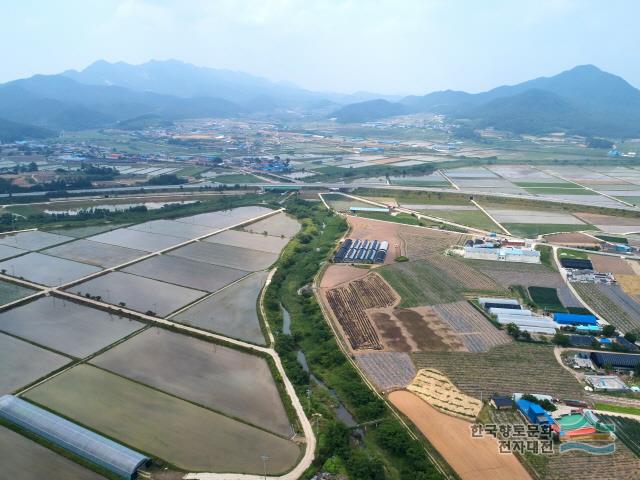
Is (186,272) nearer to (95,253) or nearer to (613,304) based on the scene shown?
(95,253)

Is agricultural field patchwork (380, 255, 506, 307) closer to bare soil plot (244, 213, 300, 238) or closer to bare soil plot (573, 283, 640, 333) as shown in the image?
bare soil plot (573, 283, 640, 333)

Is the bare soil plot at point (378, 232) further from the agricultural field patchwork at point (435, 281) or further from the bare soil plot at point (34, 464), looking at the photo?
the bare soil plot at point (34, 464)

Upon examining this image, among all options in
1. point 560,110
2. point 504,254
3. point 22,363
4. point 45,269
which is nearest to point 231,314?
point 22,363

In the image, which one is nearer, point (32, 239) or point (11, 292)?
point (11, 292)

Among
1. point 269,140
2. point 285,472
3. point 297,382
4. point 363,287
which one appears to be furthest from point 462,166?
point 285,472

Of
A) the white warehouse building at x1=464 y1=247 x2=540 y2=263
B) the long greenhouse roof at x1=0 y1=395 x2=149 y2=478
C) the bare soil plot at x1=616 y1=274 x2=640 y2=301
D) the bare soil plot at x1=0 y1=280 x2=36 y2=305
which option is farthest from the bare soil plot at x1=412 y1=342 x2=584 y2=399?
the bare soil plot at x1=0 y1=280 x2=36 y2=305

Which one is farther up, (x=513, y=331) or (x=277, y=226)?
(x=277, y=226)

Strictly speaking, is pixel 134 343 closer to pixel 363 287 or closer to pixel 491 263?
pixel 363 287
